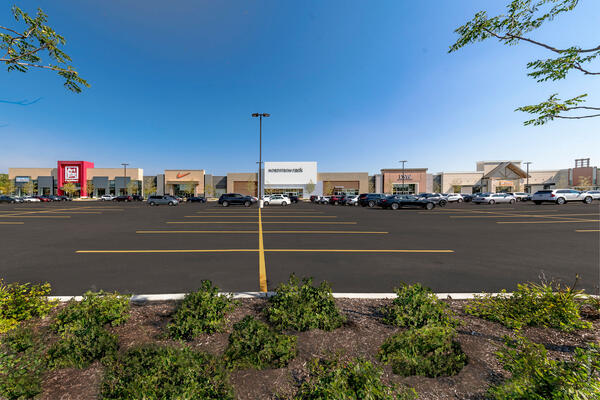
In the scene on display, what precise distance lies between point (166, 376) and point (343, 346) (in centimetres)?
173

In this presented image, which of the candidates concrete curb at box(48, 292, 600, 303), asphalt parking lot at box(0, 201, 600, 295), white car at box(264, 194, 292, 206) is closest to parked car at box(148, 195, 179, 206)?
white car at box(264, 194, 292, 206)

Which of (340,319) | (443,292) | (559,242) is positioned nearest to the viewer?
(340,319)

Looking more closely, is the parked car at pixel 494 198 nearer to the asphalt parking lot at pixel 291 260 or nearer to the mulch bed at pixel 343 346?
the asphalt parking lot at pixel 291 260

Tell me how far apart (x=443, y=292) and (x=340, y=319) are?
8.02 ft

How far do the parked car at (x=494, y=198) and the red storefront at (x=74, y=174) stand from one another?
8693 cm

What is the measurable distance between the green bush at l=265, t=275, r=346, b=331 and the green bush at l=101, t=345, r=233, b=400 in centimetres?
91

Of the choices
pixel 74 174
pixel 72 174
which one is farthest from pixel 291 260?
pixel 72 174

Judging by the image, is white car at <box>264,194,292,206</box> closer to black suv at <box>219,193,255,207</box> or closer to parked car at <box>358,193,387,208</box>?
black suv at <box>219,193,255,207</box>

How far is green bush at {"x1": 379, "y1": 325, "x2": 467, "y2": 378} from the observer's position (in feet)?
7.34

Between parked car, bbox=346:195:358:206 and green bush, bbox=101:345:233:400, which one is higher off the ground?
parked car, bbox=346:195:358:206

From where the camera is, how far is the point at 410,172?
65875mm

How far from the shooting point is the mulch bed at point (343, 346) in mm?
2043

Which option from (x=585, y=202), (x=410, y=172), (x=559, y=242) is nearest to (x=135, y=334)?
(x=559, y=242)

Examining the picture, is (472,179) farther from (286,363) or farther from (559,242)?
(286,363)
